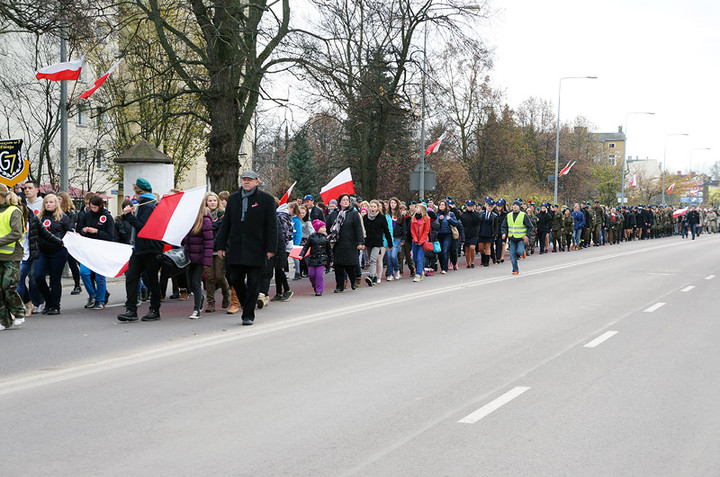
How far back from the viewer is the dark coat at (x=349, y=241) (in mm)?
15297

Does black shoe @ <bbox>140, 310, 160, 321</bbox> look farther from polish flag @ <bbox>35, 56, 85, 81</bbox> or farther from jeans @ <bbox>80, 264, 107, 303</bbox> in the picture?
polish flag @ <bbox>35, 56, 85, 81</bbox>

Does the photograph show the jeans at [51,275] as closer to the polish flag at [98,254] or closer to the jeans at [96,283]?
the polish flag at [98,254]

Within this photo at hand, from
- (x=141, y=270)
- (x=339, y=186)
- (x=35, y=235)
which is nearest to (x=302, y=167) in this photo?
(x=339, y=186)

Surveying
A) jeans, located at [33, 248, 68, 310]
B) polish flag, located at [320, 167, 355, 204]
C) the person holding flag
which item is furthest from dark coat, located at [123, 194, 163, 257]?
polish flag, located at [320, 167, 355, 204]

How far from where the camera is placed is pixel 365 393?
6660mm

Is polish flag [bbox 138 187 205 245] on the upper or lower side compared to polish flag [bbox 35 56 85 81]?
lower

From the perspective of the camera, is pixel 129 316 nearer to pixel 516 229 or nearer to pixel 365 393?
pixel 365 393

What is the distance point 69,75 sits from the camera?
58.2 ft

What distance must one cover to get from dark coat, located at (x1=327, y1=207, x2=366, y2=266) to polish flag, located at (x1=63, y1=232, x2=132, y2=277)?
4259 millimetres

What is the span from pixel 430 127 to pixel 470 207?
89.2 ft

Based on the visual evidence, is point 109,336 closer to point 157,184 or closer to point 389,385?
point 389,385

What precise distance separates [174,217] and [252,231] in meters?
1.35

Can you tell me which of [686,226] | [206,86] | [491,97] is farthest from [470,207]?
[491,97]

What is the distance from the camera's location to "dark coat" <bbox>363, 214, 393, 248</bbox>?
1703 cm
